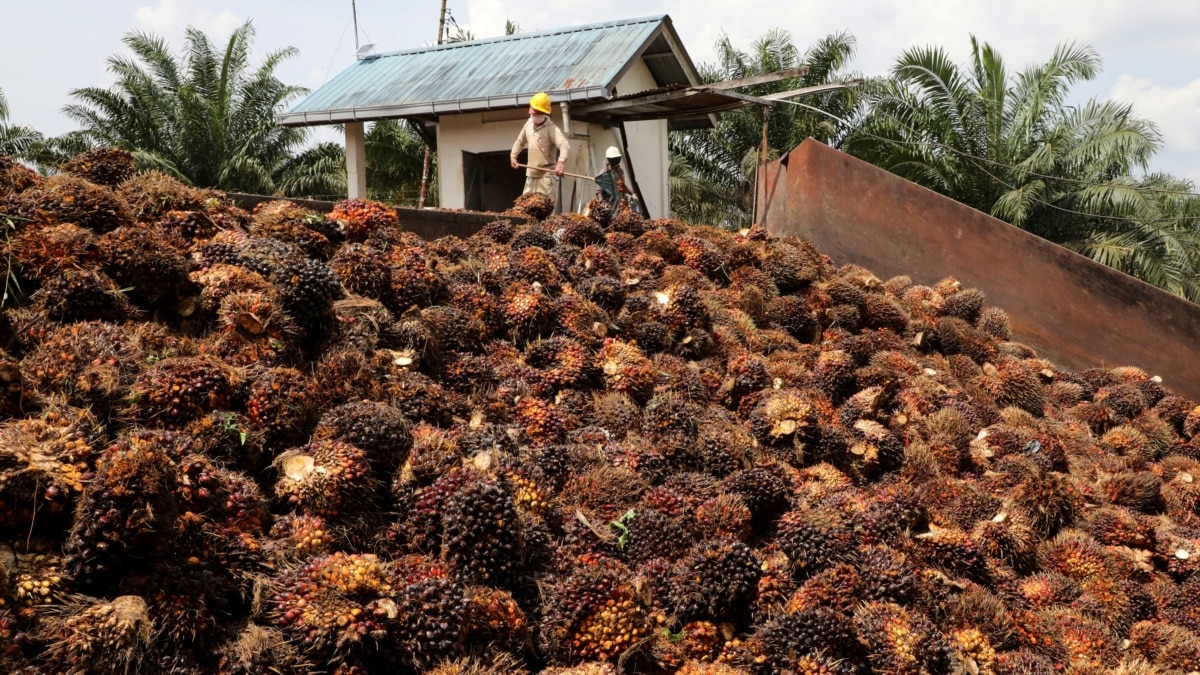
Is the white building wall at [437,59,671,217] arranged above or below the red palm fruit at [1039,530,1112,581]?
above

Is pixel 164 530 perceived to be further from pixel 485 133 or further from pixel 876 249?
pixel 485 133

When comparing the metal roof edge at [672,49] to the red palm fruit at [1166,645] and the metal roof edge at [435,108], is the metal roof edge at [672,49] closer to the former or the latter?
the metal roof edge at [435,108]

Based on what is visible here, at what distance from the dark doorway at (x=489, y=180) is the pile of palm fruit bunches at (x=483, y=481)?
9270mm

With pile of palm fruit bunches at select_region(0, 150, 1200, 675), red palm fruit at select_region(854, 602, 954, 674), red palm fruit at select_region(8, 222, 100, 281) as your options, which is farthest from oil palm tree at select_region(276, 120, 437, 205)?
red palm fruit at select_region(854, 602, 954, 674)

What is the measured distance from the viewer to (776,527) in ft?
14.8

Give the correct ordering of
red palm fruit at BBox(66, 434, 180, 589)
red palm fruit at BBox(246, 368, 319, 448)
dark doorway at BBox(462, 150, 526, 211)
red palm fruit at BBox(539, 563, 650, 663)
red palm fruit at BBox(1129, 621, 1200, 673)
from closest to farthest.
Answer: red palm fruit at BBox(66, 434, 180, 589), red palm fruit at BBox(539, 563, 650, 663), red palm fruit at BBox(246, 368, 319, 448), red palm fruit at BBox(1129, 621, 1200, 673), dark doorway at BBox(462, 150, 526, 211)

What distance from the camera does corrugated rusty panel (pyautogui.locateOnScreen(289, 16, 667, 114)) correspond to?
14.8 meters

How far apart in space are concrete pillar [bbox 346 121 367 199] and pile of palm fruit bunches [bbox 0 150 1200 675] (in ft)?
35.1

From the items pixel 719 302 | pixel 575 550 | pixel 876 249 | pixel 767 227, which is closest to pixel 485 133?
pixel 767 227

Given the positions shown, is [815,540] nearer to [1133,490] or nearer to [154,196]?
[1133,490]

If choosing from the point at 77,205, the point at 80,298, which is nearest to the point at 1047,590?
the point at 80,298

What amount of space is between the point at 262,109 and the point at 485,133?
12.0 metres

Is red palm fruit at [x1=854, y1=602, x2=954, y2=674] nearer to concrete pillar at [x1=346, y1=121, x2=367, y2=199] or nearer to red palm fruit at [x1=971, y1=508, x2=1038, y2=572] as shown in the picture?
red palm fruit at [x1=971, y1=508, x2=1038, y2=572]

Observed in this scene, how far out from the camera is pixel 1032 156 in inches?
811
